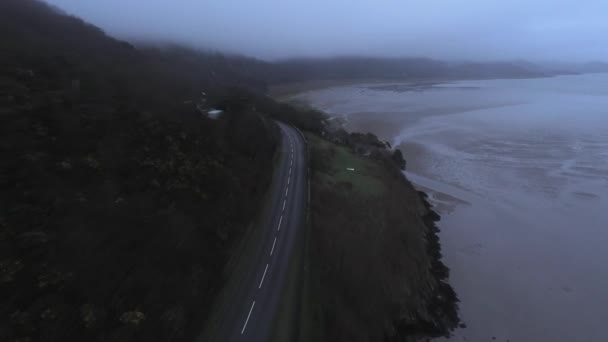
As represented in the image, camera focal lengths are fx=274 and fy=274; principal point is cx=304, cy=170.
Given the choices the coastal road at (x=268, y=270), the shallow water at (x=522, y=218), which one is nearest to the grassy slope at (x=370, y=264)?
the coastal road at (x=268, y=270)

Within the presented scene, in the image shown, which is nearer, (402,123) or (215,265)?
(215,265)

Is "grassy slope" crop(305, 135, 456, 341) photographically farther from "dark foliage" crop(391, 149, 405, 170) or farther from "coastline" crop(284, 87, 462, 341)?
"dark foliage" crop(391, 149, 405, 170)

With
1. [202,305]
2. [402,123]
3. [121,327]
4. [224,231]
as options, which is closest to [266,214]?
[224,231]

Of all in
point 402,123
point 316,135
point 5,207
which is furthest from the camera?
point 402,123

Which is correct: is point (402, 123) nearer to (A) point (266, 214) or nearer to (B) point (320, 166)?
(B) point (320, 166)

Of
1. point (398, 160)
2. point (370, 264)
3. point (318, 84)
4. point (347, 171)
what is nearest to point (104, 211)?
point (370, 264)

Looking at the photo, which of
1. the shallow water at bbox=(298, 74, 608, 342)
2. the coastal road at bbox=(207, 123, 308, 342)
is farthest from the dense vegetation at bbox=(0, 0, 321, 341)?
the shallow water at bbox=(298, 74, 608, 342)
